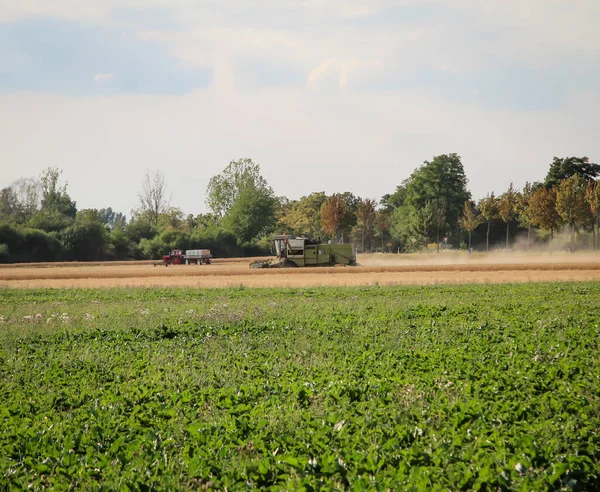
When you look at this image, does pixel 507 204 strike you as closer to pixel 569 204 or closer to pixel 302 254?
pixel 569 204

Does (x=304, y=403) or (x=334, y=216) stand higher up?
(x=334, y=216)

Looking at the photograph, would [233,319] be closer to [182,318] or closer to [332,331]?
[182,318]

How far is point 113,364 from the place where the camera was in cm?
1381

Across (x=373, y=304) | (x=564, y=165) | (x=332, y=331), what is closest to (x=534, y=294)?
(x=373, y=304)

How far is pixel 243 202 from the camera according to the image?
10812cm

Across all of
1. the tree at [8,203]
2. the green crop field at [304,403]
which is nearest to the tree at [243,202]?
the tree at [8,203]

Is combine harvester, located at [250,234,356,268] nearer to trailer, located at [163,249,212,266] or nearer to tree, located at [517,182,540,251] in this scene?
trailer, located at [163,249,212,266]

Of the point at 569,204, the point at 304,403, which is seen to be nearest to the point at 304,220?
the point at 569,204

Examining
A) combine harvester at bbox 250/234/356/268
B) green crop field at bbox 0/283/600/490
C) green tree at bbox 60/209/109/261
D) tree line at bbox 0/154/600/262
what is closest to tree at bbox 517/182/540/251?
tree line at bbox 0/154/600/262

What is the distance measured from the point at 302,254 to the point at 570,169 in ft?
207

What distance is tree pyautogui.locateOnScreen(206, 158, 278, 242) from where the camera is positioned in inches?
4210

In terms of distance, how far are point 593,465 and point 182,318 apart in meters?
15.0

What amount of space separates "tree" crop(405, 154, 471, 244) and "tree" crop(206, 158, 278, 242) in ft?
87.1

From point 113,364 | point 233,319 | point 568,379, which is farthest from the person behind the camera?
point 233,319
